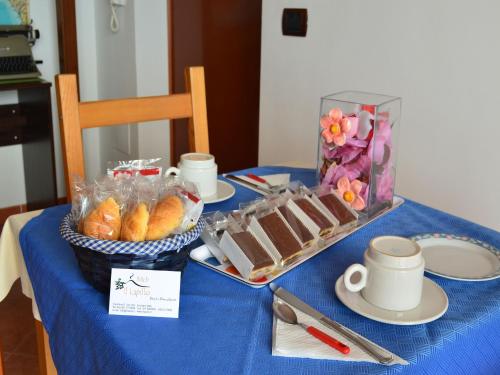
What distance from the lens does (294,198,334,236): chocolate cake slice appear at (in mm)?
1094

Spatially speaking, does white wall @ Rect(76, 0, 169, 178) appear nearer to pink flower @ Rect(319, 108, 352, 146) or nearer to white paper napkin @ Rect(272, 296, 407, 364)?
pink flower @ Rect(319, 108, 352, 146)

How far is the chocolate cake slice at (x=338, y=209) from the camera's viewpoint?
115cm

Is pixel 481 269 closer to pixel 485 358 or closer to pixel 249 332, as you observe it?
pixel 485 358

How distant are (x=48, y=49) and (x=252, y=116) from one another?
114cm

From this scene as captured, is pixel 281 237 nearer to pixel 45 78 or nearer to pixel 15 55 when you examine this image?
pixel 15 55

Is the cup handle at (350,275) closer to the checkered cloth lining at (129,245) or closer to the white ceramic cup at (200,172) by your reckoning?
the checkered cloth lining at (129,245)

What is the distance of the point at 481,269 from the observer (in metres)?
1.05

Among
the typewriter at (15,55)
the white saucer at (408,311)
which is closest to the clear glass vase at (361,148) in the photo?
the white saucer at (408,311)

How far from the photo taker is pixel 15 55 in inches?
106

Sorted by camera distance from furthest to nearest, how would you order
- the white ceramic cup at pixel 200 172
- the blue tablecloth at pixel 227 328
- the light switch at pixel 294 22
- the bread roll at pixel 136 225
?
the light switch at pixel 294 22 → the white ceramic cup at pixel 200 172 → the bread roll at pixel 136 225 → the blue tablecloth at pixel 227 328

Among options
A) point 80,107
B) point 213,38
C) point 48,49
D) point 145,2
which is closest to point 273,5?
point 213,38

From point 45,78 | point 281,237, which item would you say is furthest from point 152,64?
point 281,237

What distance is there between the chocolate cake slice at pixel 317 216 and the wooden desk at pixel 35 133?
194 cm

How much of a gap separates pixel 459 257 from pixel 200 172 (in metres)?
0.56
